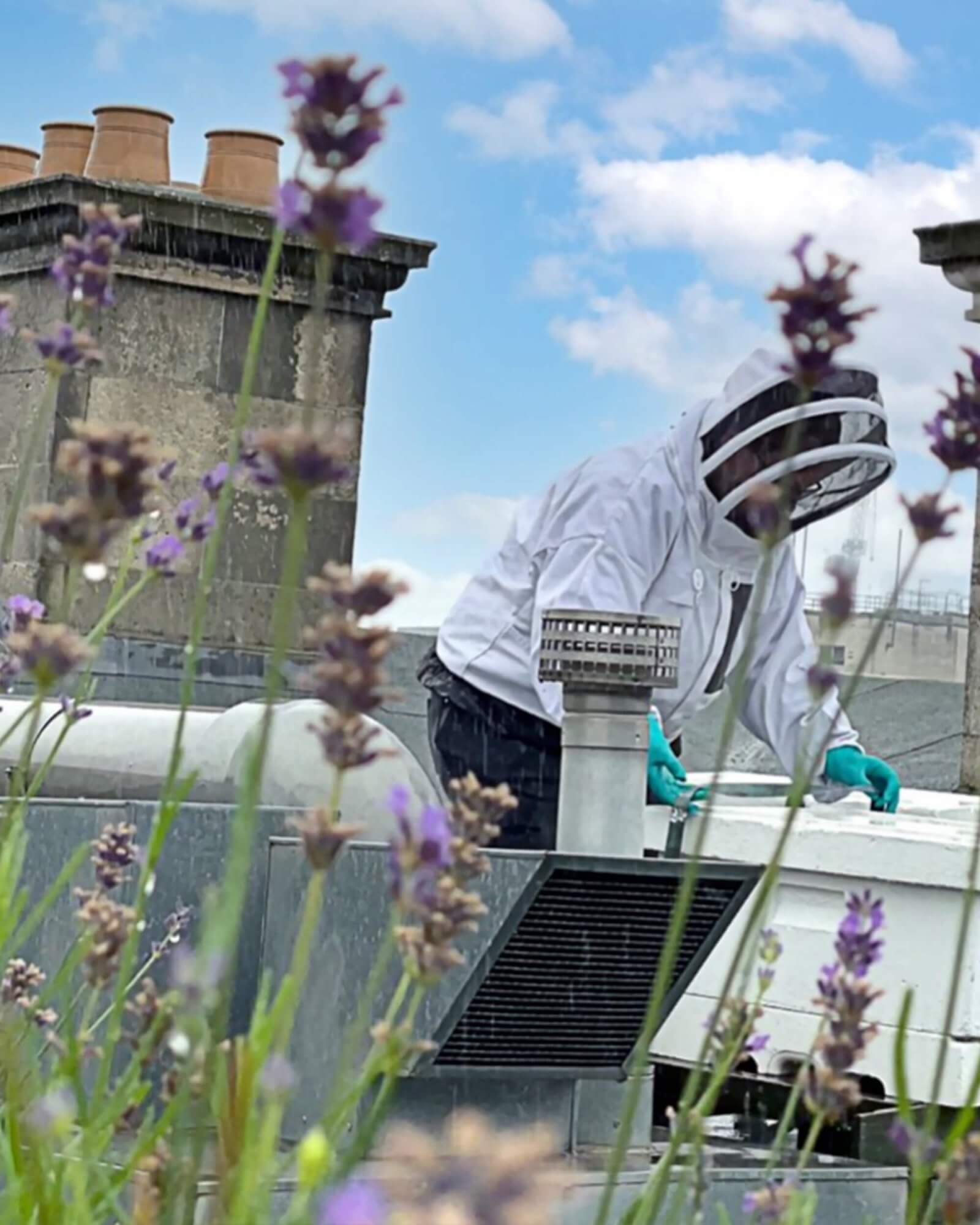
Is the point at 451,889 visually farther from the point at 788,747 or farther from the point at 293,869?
the point at 788,747

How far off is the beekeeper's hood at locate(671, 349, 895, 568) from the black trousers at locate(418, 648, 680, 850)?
1.94ft

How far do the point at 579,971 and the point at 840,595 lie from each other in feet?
7.21

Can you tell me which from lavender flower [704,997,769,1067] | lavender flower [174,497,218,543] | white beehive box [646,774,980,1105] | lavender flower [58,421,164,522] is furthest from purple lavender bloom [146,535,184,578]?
white beehive box [646,774,980,1105]

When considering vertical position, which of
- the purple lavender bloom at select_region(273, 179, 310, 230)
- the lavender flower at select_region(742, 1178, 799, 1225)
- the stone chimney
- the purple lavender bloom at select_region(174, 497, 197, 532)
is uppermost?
the stone chimney

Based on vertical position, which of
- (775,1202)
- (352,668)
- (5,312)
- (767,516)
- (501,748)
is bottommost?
(775,1202)

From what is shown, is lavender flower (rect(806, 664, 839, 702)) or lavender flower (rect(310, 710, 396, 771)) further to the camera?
lavender flower (rect(806, 664, 839, 702))

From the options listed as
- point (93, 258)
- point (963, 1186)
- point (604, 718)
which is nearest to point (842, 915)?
point (604, 718)

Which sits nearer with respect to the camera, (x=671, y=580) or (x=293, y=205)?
(x=293, y=205)

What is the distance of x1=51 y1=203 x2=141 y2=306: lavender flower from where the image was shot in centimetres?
132

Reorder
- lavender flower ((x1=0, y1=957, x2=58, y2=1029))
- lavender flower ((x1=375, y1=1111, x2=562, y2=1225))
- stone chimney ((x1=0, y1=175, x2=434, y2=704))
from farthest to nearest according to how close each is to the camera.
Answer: stone chimney ((x1=0, y1=175, x2=434, y2=704)) < lavender flower ((x1=0, y1=957, x2=58, y2=1029)) < lavender flower ((x1=375, y1=1111, x2=562, y2=1225))

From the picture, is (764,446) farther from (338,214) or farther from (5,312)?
(338,214)

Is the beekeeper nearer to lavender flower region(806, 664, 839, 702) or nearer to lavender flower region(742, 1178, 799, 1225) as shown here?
lavender flower region(742, 1178, 799, 1225)

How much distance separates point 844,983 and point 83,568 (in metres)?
0.52

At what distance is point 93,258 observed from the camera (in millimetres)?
1326
